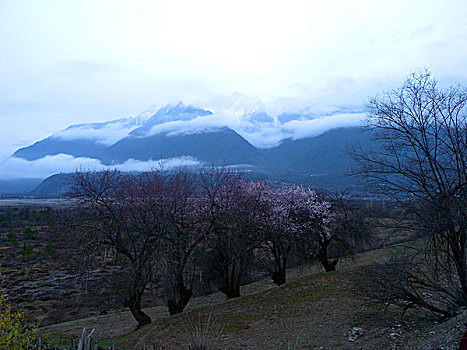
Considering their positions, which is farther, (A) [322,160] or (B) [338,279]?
(A) [322,160]

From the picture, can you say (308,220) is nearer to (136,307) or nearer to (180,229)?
(180,229)

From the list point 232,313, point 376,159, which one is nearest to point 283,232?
point 232,313

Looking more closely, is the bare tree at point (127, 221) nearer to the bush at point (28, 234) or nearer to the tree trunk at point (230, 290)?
the tree trunk at point (230, 290)

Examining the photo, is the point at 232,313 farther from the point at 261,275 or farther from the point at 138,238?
the point at 261,275

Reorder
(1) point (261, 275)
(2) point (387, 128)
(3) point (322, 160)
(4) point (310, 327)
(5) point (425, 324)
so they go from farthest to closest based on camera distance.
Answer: (3) point (322, 160)
(1) point (261, 275)
(4) point (310, 327)
(2) point (387, 128)
(5) point (425, 324)

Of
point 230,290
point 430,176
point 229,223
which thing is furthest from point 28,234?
point 430,176

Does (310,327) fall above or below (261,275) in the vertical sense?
above

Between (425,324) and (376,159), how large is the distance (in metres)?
4.81

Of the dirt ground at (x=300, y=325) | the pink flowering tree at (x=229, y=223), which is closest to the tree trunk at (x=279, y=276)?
the dirt ground at (x=300, y=325)

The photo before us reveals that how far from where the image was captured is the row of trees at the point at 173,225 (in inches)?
573

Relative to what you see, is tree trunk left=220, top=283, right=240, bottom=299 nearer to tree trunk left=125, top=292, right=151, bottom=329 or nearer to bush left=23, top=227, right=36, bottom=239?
tree trunk left=125, top=292, right=151, bottom=329

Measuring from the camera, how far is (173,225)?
599 inches

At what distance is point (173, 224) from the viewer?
15164 millimetres

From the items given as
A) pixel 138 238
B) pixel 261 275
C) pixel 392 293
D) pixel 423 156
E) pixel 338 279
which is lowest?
pixel 261 275
